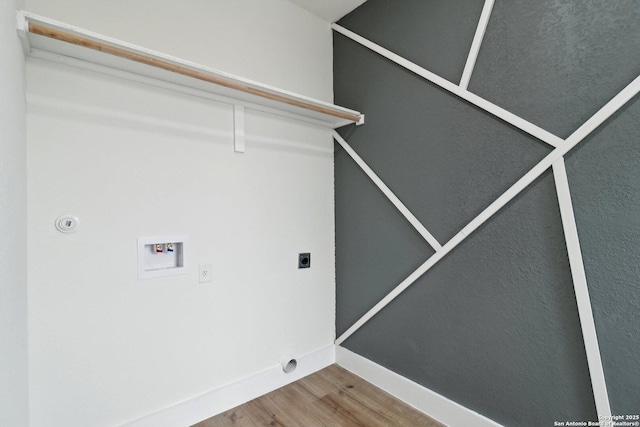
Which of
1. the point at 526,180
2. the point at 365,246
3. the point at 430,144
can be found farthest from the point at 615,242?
the point at 365,246

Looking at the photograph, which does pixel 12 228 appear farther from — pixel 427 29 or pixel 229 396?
pixel 427 29

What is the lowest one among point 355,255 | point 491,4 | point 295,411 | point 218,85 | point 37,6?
point 295,411

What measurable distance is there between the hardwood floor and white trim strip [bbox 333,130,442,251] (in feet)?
3.27

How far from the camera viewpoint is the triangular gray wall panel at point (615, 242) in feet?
3.67

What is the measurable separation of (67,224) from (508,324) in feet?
6.83

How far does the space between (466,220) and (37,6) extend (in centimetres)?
221

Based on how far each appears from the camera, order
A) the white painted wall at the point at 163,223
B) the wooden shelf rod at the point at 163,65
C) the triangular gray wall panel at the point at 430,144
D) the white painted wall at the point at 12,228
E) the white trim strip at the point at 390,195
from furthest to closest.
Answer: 1. the white trim strip at the point at 390,195
2. the triangular gray wall panel at the point at 430,144
3. the white painted wall at the point at 163,223
4. the wooden shelf rod at the point at 163,65
5. the white painted wall at the point at 12,228

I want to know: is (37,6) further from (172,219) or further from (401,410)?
(401,410)

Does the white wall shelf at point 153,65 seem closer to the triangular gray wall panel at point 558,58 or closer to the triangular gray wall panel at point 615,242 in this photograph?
the triangular gray wall panel at point 558,58

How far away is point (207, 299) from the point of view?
167 cm

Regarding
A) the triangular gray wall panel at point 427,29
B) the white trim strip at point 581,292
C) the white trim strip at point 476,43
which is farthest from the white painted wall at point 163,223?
the white trim strip at point 581,292

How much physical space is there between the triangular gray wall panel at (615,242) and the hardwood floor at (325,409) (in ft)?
2.94

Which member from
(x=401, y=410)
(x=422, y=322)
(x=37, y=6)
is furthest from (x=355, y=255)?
(x=37, y=6)

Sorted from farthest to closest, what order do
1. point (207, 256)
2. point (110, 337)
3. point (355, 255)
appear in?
point (355, 255) < point (207, 256) < point (110, 337)
